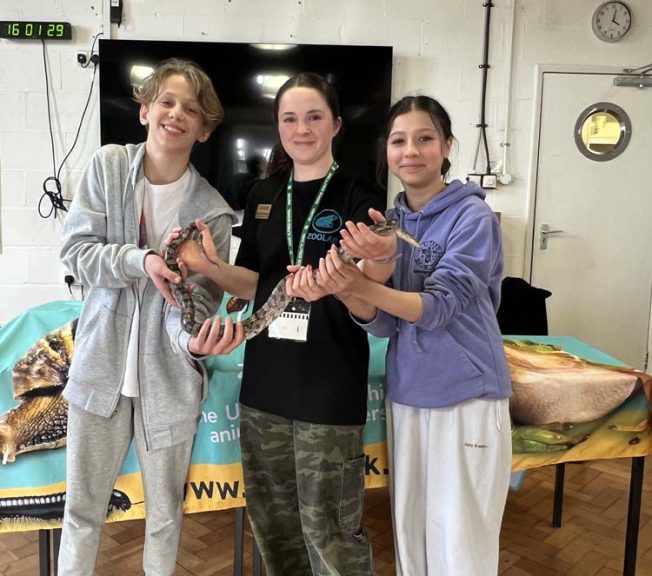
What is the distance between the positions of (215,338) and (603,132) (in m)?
4.18

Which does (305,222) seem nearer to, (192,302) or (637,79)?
(192,302)

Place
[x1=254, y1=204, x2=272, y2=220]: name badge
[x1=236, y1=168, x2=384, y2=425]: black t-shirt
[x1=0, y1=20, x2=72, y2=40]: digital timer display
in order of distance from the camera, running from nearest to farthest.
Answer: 1. [x1=236, y1=168, x2=384, y2=425]: black t-shirt
2. [x1=254, y1=204, x2=272, y2=220]: name badge
3. [x1=0, y1=20, x2=72, y2=40]: digital timer display

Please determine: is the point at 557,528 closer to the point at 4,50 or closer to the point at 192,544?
the point at 192,544

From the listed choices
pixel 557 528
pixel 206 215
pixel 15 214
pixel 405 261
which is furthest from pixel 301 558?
pixel 15 214

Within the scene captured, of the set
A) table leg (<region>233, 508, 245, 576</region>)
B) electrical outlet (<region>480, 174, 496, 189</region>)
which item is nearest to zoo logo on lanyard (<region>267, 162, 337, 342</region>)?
table leg (<region>233, 508, 245, 576</region>)

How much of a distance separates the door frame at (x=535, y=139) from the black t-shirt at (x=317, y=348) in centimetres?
335

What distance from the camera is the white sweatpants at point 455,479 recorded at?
5.06 ft

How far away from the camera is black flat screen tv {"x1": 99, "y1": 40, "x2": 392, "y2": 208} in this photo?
4.18 meters

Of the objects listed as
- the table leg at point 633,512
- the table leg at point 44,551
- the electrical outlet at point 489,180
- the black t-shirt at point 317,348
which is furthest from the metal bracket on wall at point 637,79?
the table leg at point 44,551

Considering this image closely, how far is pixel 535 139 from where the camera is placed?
14.7 ft

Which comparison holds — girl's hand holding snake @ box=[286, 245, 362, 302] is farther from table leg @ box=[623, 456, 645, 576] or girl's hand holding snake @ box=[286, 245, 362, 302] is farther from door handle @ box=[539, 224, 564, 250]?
door handle @ box=[539, 224, 564, 250]

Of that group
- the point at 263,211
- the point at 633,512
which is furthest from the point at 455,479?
the point at 633,512

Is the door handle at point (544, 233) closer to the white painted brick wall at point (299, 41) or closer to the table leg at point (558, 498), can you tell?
the white painted brick wall at point (299, 41)

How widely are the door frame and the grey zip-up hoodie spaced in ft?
11.6
